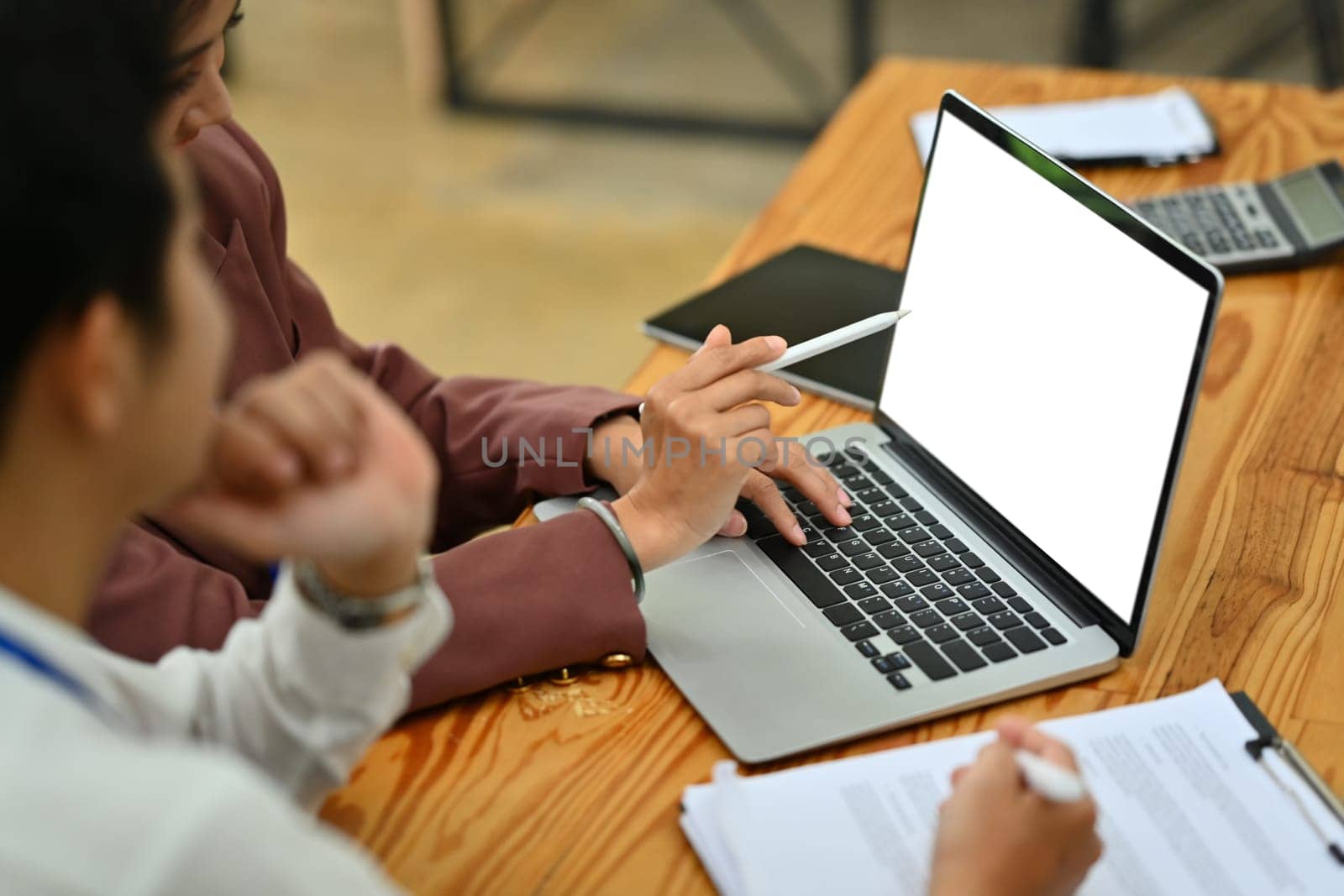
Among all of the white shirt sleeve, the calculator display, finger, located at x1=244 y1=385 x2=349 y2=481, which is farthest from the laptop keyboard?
the calculator display

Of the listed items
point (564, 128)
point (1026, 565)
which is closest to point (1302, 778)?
point (1026, 565)

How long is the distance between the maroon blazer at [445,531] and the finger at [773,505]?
0.12 meters

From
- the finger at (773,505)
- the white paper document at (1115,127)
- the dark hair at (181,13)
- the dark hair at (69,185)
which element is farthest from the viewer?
the white paper document at (1115,127)

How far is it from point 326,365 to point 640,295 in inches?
86.3

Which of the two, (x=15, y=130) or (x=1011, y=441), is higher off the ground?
(x=15, y=130)

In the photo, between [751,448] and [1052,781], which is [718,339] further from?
[1052,781]

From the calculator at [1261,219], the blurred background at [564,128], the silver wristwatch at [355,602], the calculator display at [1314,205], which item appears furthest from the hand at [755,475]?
the blurred background at [564,128]

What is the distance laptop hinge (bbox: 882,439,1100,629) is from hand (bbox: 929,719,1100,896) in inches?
8.6

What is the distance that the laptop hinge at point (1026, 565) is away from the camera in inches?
36.3

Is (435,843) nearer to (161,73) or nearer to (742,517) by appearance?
(742,517)

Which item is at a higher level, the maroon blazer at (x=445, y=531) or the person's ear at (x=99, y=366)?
the person's ear at (x=99, y=366)

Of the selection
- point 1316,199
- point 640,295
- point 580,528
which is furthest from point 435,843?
point 640,295

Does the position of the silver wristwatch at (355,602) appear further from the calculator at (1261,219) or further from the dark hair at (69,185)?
the calculator at (1261,219)

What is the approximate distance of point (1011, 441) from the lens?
3.21 feet
